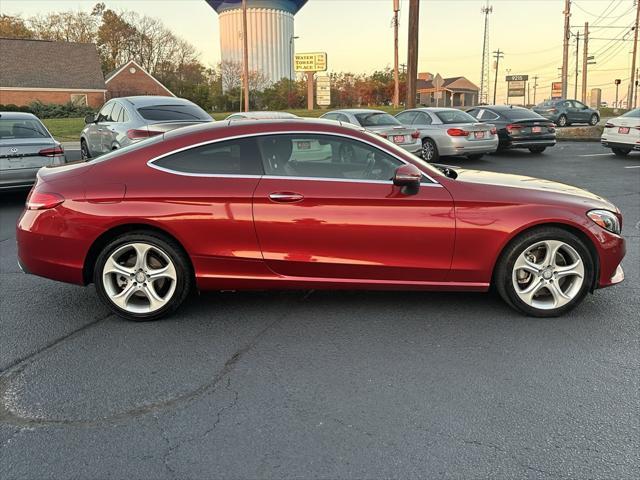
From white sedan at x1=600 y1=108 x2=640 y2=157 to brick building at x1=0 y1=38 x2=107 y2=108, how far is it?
1865 inches

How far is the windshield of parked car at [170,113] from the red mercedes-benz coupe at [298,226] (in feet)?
19.2

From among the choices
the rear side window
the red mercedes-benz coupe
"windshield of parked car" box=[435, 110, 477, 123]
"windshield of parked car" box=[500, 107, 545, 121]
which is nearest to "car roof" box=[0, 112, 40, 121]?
the red mercedes-benz coupe

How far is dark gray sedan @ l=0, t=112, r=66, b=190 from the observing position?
874cm

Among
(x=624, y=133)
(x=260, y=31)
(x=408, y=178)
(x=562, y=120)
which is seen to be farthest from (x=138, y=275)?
(x=260, y=31)

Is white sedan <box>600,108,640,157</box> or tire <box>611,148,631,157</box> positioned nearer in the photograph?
white sedan <box>600,108,640,157</box>

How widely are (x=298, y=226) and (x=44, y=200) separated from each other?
6.55 feet

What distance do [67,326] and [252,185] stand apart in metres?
1.80

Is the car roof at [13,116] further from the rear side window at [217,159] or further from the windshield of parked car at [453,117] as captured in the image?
the windshield of parked car at [453,117]

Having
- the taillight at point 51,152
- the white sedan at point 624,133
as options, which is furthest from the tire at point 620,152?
the taillight at point 51,152

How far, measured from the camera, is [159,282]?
14.4ft

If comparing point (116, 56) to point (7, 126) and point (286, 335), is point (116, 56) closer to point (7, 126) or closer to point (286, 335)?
point (7, 126)

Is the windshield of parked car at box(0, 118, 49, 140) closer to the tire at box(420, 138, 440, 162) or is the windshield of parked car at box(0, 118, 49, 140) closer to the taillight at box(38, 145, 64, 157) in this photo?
the taillight at box(38, 145, 64, 157)

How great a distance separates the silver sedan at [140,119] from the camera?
9.61 metres

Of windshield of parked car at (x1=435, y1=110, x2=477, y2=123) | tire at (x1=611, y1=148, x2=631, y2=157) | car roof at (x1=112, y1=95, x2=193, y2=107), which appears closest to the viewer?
car roof at (x1=112, y1=95, x2=193, y2=107)
